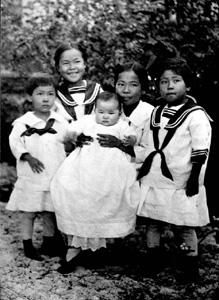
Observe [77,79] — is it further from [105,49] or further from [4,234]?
[4,234]

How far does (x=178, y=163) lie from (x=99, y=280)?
1.00 metres

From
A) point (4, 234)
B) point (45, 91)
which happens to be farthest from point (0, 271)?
point (45, 91)

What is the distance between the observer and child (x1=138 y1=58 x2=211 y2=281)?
3.56 metres

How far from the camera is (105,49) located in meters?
4.77

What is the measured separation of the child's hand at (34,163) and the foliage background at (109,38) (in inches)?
40.4

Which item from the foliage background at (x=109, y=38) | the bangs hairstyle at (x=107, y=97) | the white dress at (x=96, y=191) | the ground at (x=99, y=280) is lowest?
the ground at (x=99, y=280)

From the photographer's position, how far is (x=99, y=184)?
3604 millimetres

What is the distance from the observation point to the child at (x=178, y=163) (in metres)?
3.56

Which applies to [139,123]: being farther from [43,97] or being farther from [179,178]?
[43,97]

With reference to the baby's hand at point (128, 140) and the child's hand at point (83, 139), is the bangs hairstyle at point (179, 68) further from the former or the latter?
the child's hand at point (83, 139)

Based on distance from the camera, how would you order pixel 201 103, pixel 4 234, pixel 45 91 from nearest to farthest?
pixel 45 91 < pixel 201 103 < pixel 4 234

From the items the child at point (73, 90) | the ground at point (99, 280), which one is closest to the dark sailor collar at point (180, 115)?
the child at point (73, 90)

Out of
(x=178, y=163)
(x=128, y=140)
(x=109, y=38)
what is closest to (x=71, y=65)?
(x=128, y=140)

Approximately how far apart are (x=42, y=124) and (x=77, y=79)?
0.44 m
